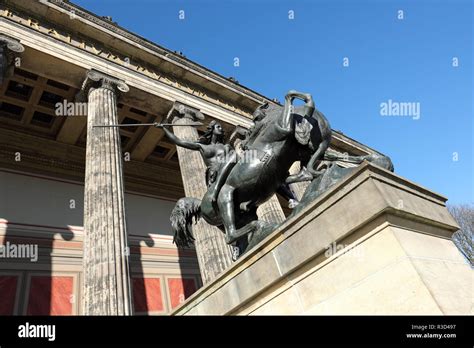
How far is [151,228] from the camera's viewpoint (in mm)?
16188

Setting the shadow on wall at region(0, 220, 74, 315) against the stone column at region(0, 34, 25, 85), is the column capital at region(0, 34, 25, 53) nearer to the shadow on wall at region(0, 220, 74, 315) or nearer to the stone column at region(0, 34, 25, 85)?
the stone column at region(0, 34, 25, 85)

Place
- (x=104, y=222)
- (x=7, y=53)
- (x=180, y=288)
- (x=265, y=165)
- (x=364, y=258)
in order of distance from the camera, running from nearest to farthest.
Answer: (x=364, y=258), (x=265, y=165), (x=104, y=222), (x=7, y=53), (x=180, y=288)

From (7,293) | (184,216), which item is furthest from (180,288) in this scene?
(184,216)

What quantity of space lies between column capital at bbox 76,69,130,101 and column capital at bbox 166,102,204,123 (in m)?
2.19

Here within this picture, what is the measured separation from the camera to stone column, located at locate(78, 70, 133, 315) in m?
7.25

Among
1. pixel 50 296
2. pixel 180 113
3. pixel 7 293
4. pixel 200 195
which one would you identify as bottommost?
pixel 50 296

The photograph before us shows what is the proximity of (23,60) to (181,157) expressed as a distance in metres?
6.04

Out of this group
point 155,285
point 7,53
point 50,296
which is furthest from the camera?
point 155,285

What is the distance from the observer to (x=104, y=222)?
27.5 feet

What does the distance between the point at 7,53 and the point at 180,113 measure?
5.99 metres

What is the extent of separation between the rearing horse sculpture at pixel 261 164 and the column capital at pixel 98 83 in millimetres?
9207

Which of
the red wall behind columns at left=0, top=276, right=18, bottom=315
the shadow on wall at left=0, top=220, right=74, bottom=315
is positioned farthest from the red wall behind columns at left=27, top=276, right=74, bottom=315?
the red wall behind columns at left=0, top=276, right=18, bottom=315

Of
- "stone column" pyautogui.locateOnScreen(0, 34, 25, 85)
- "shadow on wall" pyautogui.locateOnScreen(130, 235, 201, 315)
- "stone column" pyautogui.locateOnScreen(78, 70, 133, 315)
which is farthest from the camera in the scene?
"shadow on wall" pyautogui.locateOnScreen(130, 235, 201, 315)

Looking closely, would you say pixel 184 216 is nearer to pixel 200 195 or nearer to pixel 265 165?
pixel 265 165
